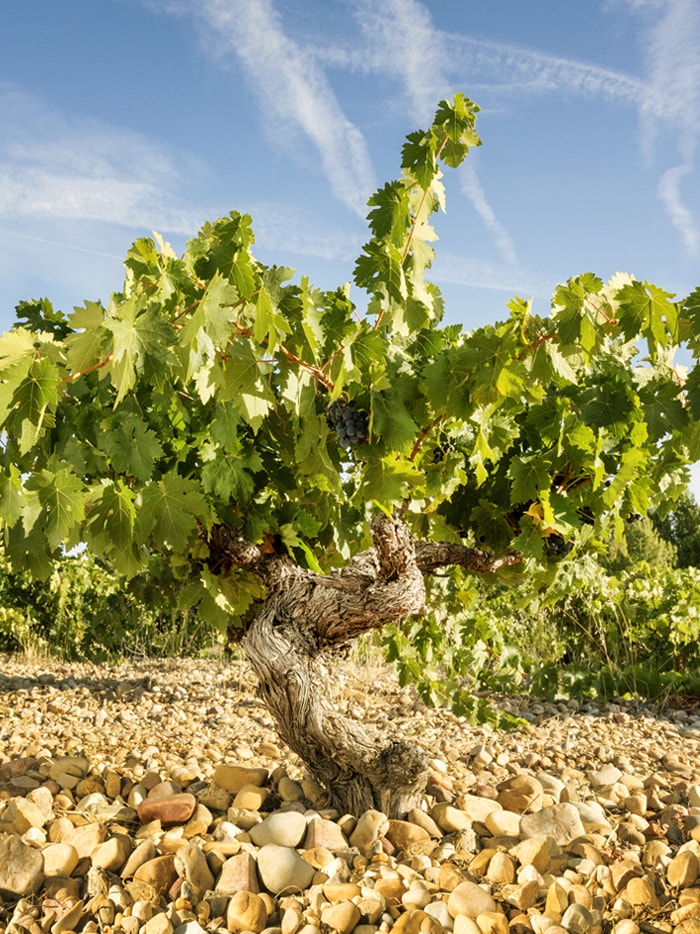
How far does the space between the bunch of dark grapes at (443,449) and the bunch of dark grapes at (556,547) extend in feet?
2.15

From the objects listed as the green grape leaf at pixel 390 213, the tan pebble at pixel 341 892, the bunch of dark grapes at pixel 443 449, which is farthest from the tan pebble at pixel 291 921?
the green grape leaf at pixel 390 213

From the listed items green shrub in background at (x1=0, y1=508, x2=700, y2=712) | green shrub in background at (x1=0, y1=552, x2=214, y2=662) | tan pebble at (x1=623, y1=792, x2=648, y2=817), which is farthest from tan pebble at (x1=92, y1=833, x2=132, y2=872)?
green shrub in background at (x1=0, y1=552, x2=214, y2=662)

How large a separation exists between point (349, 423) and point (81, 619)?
Result: 32.2 feet

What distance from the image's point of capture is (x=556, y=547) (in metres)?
3.50

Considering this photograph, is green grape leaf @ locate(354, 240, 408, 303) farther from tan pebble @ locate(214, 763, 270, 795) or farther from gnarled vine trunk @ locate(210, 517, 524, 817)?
tan pebble @ locate(214, 763, 270, 795)

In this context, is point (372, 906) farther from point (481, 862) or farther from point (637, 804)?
point (637, 804)

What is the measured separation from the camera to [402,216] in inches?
103

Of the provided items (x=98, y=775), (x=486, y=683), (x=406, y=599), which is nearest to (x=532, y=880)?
(x=406, y=599)

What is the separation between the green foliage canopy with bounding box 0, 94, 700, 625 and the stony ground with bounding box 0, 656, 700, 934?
2.71 feet

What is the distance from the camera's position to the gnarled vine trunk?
10.3 ft

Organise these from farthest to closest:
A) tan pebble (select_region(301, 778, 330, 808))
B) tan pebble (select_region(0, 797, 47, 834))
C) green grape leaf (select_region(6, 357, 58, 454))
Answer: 1. tan pebble (select_region(301, 778, 330, 808))
2. tan pebble (select_region(0, 797, 47, 834))
3. green grape leaf (select_region(6, 357, 58, 454))

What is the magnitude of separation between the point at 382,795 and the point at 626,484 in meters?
1.57

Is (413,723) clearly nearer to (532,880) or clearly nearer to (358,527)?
(358,527)

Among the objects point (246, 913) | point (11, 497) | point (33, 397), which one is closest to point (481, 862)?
point (246, 913)
